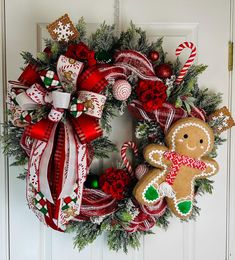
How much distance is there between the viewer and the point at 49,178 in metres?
1.02

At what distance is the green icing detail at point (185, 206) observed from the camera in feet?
3.54

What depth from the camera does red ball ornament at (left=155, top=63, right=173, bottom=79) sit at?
1089 millimetres

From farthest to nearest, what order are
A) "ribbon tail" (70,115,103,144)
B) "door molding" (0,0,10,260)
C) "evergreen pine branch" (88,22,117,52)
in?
1. "door molding" (0,0,10,260)
2. "evergreen pine branch" (88,22,117,52)
3. "ribbon tail" (70,115,103,144)

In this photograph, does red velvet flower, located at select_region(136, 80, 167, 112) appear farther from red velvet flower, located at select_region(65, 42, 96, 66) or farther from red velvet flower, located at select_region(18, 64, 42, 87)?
red velvet flower, located at select_region(18, 64, 42, 87)

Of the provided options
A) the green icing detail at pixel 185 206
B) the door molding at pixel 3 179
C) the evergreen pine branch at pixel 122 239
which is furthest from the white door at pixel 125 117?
the green icing detail at pixel 185 206

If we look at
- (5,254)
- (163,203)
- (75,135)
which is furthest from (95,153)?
(5,254)

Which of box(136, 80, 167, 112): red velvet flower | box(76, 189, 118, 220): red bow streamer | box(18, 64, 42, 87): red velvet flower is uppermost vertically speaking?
box(18, 64, 42, 87): red velvet flower

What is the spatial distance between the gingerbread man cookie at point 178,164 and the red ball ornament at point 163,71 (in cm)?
15

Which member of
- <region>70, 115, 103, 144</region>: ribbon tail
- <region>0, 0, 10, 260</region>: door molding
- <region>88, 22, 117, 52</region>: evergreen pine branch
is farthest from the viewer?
<region>0, 0, 10, 260</region>: door molding

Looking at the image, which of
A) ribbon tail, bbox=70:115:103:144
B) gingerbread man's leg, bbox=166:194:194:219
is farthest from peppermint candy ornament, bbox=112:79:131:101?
gingerbread man's leg, bbox=166:194:194:219

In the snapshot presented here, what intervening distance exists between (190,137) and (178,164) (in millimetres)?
93

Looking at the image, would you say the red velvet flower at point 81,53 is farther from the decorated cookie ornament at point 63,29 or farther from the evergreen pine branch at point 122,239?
the evergreen pine branch at point 122,239

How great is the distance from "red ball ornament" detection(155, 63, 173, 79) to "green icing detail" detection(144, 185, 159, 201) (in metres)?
0.35

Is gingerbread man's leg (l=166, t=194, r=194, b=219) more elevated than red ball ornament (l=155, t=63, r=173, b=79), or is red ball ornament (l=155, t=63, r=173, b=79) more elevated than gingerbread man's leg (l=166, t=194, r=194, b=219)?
red ball ornament (l=155, t=63, r=173, b=79)
